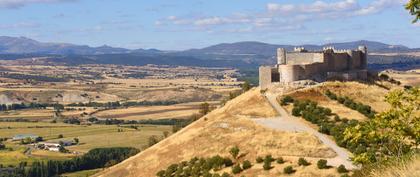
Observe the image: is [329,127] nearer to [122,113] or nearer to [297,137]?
[297,137]

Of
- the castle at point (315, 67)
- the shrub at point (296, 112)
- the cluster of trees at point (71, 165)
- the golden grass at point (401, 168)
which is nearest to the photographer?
the golden grass at point (401, 168)

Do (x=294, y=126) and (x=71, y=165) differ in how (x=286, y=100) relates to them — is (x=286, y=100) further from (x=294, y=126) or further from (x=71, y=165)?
(x=71, y=165)

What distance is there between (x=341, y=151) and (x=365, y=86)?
20709mm

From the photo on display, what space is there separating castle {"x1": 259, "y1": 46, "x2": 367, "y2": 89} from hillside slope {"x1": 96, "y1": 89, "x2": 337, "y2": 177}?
2923mm

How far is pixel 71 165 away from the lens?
110 metres

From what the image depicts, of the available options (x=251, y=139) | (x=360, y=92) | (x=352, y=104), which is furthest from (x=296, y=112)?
(x=360, y=92)

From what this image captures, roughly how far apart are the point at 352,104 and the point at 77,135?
97.7 m

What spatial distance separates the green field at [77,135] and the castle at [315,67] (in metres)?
51.2

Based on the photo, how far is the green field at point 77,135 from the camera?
409 ft

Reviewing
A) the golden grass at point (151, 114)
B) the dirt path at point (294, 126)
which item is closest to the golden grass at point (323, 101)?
the dirt path at point (294, 126)

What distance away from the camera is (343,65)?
247 ft

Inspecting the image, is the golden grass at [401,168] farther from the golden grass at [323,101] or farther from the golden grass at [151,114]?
the golden grass at [151,114]

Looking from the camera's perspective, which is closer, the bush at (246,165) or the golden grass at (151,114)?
the bush at (246,165)

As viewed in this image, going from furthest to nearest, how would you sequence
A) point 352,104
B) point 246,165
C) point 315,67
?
point 315,67
point 352,104
point 246,165
